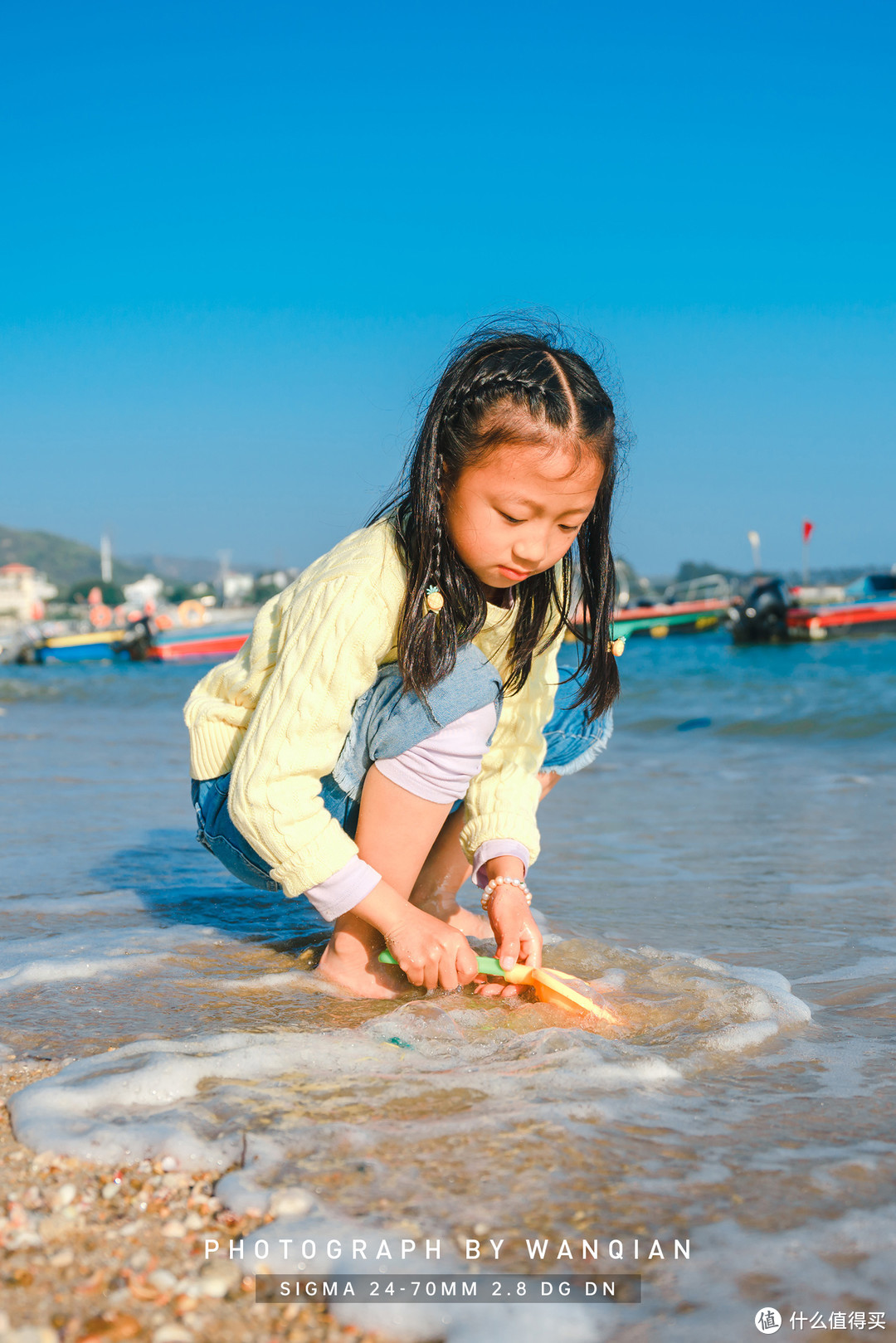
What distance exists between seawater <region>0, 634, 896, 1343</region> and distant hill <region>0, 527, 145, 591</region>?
439ft

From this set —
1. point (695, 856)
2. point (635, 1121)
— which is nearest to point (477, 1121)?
point (635, 1121)

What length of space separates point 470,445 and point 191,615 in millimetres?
35001

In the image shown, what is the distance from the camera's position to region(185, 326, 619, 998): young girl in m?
1.60

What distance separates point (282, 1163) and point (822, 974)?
3.98 feet

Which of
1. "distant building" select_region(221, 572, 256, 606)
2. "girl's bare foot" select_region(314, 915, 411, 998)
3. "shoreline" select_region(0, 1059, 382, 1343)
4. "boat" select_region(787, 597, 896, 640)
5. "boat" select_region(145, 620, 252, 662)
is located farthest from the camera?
"distant building" select_region(221, 572, 256, 606)

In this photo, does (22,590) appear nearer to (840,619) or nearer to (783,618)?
(783,618)

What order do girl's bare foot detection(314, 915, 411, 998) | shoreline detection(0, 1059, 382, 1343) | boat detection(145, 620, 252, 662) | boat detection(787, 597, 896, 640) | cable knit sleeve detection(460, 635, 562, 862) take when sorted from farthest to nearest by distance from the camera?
boat detection(145, 620, 252, 662)
boat detection(787, 597, 896, 640)
cable knit sleeve detection(460, 635, 562, 862)
girl's bare foot detection(314, 915, 411, 998)
shoreline detection(0, 1059, 382, 1343)

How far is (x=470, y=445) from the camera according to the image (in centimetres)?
161

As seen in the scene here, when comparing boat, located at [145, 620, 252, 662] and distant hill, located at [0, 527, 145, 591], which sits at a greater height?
distant hill, located at [0, 527, 145, 591]

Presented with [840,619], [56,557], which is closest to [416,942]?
[840,619]

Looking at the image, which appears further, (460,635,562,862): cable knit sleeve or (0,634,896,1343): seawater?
(460,635,562,862): cable knit sleeve

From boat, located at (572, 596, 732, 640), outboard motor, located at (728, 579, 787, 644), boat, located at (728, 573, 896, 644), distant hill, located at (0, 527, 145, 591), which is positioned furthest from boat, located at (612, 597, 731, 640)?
distant hill, located at (0, 527, 145, 591)

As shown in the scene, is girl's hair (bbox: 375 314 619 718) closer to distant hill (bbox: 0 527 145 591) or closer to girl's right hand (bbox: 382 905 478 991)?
girl's right hand (bbox: 382 905 478 991)

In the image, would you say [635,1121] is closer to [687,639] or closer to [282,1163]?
[282,1163]
